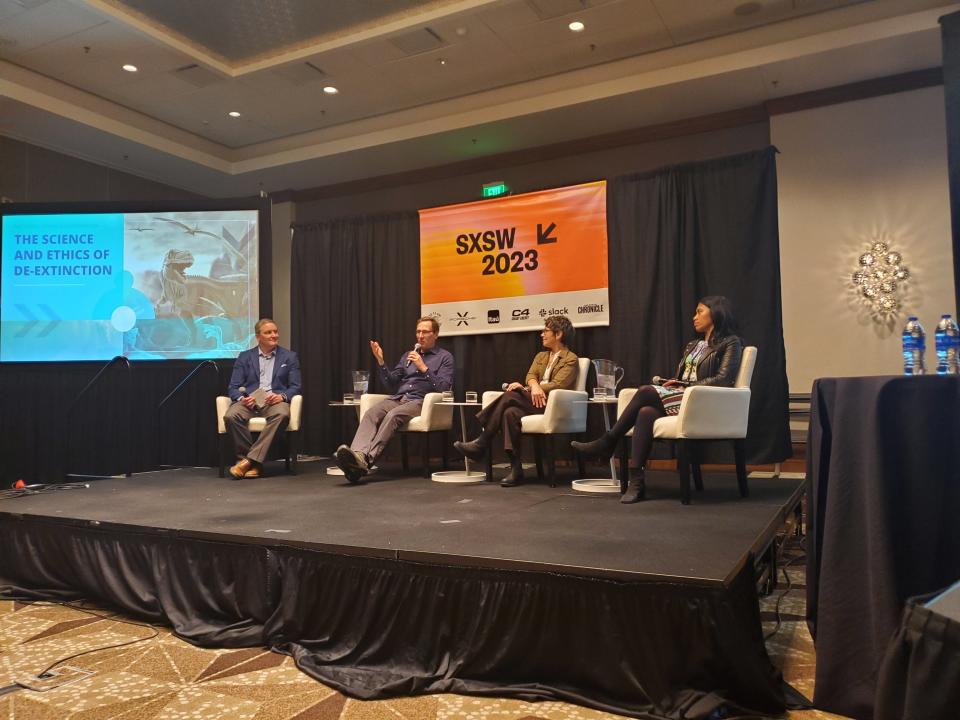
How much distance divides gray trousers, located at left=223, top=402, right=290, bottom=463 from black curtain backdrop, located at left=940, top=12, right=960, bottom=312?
3.90m

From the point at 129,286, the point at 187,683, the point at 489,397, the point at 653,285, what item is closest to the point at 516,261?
the point at 653,285

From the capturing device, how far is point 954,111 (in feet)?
6.98

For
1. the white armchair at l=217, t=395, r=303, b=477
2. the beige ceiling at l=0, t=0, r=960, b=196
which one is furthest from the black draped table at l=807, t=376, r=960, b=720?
the white armchair at l=217, t=395, r=303, b=477

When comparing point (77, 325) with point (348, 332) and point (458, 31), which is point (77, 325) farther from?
point (458, 31)

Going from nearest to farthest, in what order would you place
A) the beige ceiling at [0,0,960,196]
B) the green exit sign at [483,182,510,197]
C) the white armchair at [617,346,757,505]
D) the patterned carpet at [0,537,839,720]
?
the patterned carpet at [0,537,839,720]
the white armchair at [617,346,757,505]
the beige ceiling at [0,0,960,196]
the green exit sign at [483,182,510,197]

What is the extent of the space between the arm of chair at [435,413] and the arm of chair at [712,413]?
1739 millimetres

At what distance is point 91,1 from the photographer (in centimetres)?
435

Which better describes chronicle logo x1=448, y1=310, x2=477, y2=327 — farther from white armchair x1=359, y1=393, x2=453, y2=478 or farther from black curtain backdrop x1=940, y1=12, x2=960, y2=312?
A: black curtain backdrop x1=940, y1=12, x2=960, y2=312

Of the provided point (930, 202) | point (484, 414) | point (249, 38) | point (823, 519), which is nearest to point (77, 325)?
point (249, 38)

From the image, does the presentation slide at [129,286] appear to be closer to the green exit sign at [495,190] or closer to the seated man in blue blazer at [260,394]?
the seated man in blue blazer at [260,394]

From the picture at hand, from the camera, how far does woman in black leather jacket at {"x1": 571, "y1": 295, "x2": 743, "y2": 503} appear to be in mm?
3268

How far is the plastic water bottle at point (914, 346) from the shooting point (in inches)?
72.7

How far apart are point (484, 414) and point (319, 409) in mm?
3092

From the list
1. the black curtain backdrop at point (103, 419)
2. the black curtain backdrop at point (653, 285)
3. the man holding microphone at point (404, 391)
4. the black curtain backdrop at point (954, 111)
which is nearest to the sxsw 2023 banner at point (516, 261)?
the black curtain backdrop at point (653, 285)
